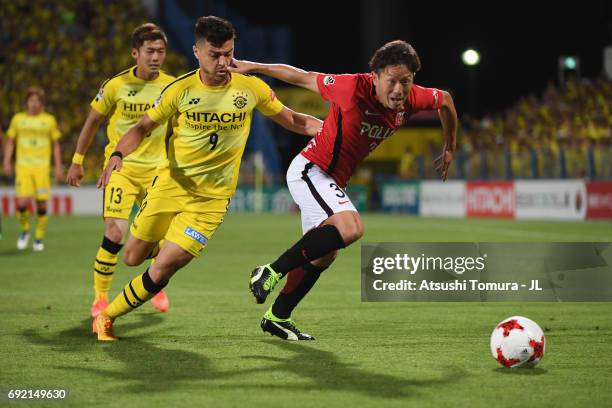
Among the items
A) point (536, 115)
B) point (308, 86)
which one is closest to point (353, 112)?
point (308, 86)

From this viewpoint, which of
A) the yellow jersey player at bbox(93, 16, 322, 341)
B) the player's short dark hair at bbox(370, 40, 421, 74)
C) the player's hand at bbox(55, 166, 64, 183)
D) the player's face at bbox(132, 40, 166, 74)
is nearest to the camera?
the player's short dark hair at bbox(370, 40, 421, 74)

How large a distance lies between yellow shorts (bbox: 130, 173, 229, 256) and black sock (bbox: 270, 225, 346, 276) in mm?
736

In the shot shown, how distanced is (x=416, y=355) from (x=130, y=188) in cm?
338

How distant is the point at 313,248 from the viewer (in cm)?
656

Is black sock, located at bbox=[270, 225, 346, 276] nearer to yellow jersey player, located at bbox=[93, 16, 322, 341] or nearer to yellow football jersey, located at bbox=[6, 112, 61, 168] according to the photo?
yellow jersey player, located at bbox=[93, 16, 322, 341]

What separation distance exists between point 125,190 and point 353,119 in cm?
266

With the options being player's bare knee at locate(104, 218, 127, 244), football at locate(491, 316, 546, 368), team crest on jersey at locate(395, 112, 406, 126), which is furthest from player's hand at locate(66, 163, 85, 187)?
football at locate(491, 316, 546, 368)

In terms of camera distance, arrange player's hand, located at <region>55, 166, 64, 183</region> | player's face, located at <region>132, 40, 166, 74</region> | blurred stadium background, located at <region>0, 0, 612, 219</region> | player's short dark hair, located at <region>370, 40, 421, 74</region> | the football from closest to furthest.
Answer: the football, player's short dark hair, located at <region>370, 40, 421, 74</region>, player's face, located at <region>132, 40, 166, 74</region>, player's hand, located at <region>55, 166, 64, 183</region>, blurred stadium background, located at <region>0, 0, 612, 219</region>

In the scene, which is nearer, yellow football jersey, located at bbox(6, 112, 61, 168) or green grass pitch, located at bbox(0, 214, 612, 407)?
green grass pitch, located at bbox(0, 214, 612, 407)

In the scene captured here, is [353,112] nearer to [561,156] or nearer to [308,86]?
[308,86]

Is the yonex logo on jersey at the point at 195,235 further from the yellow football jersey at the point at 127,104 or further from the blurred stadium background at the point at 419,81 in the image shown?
the blurred stadium background at the point at 419,81

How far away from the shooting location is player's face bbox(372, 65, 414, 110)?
6473mm

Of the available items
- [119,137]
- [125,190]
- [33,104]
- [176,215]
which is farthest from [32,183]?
[176,215]

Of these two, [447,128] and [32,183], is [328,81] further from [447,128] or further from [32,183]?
[32,183]
